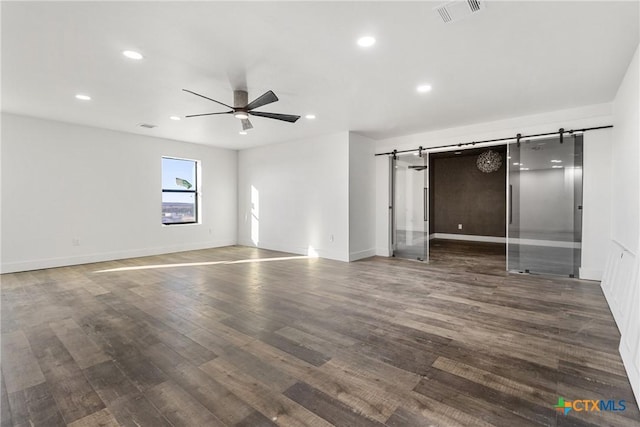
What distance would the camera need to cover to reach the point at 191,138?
680 centimetres

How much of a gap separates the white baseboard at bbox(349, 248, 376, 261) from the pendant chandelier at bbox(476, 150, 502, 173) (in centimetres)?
399

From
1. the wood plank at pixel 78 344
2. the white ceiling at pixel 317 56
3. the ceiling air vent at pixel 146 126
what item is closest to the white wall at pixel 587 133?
the white ceiling at pixel 317 56

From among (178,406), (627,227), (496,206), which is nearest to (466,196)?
(496,206)

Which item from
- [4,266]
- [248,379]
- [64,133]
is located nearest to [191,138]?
[64,133]

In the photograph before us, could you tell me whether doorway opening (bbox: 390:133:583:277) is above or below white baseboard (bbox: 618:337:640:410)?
above

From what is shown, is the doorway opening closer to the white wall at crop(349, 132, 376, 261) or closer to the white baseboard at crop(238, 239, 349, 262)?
the white wall at crop(349, 132, 376, 261)

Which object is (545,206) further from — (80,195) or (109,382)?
(80,195)

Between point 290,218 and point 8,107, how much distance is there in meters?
5.02

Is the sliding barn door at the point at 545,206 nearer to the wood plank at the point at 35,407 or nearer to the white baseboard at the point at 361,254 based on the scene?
the white baseboard at the point at 361,254

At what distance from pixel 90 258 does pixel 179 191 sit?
228cm

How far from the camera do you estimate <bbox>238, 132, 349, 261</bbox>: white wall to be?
6.21m

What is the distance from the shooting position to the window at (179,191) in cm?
710

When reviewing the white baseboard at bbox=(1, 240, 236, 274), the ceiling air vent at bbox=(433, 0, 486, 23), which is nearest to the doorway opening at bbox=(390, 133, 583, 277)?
the ceiling air vent at bbox=(433, 0, 486, 23)

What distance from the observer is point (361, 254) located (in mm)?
6375
